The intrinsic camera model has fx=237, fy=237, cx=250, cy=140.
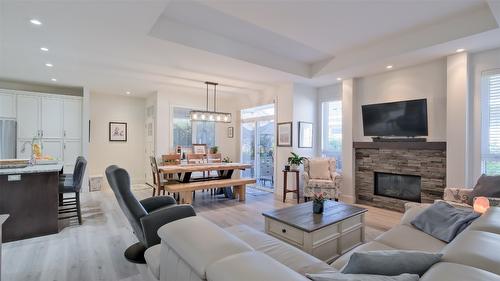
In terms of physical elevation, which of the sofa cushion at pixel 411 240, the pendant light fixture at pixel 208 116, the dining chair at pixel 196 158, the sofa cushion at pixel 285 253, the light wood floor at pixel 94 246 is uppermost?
the pendant light fixture at pixel 208 116

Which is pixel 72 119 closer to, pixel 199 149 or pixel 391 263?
pixel 199 149

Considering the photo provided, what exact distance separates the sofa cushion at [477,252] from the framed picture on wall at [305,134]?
4420 mm

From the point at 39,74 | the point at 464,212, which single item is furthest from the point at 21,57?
the point at 464,212

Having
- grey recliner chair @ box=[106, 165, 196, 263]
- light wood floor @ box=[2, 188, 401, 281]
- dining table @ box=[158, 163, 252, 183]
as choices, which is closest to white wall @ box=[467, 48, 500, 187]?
light wood floor @ box=[2, 188, 401, 281]

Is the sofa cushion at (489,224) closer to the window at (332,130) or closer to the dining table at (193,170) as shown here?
the window at (332,130)

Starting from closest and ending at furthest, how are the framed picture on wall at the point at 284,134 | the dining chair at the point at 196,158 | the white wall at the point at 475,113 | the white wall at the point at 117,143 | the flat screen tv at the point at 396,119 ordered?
1. the white wall at the point at 475,113
2. the flat screen tv at the point at 396,119
3. the framed picture on wall at the point at 284,134
4. the dining chair at the point at 196,158
5. the white wall at the point at 117,143

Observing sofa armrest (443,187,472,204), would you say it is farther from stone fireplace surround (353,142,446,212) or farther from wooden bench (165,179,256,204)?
wooden bench (165,179,256,204)

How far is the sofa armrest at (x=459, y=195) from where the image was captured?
3.09 metres

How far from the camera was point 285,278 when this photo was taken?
81 cm

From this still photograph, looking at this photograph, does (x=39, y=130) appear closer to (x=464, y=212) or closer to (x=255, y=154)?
(x=255, y=154)

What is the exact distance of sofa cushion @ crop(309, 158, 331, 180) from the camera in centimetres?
515

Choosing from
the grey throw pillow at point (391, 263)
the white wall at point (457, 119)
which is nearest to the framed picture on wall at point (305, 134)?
the white wall at point (457, 119)

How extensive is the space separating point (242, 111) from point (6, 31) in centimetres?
539

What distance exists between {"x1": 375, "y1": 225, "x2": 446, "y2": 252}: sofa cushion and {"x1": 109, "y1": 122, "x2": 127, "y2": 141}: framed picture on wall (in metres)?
7.12
